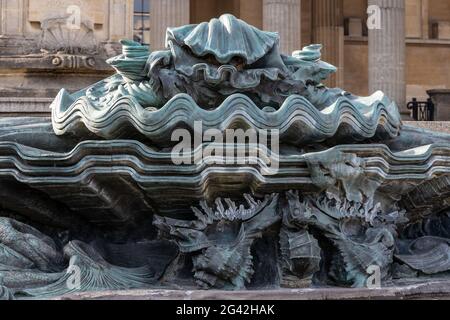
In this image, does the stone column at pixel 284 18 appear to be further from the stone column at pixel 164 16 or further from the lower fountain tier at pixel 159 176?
the lower fountain tier at pixel 159 176

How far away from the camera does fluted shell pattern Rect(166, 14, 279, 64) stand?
1095cm

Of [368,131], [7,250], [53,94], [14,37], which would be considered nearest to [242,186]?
[368,131]

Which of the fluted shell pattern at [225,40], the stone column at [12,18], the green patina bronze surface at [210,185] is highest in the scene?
the stone column at [12,18]

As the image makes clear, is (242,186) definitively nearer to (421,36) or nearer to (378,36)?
(378,36)

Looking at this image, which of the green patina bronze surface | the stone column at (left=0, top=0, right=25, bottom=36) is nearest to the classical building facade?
the stone column at (left=0, top=0, right=25, bottom=36)

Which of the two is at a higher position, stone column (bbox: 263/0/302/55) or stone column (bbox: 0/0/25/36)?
stone column (bbox: 263/0/302/55)

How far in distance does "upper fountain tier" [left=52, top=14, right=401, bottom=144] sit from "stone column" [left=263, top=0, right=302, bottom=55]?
30301 millimetres

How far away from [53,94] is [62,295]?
5715 millimetres

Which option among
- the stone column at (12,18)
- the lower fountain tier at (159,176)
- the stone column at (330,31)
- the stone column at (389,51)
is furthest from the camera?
the stone column at (330,31)

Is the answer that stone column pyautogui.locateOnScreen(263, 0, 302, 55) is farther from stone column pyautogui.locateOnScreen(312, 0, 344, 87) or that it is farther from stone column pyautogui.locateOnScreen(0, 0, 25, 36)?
stone column pyautogui.locateOnScreen(0, 0, 25, 36)

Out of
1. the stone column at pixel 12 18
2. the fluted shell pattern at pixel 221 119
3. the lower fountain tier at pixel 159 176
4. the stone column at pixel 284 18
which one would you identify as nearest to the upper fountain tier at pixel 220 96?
the fluted shell pattern at pixel 221 119

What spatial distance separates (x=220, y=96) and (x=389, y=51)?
3201 centimetres

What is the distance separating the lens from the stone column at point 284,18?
137ft

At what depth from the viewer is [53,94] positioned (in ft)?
50.3
